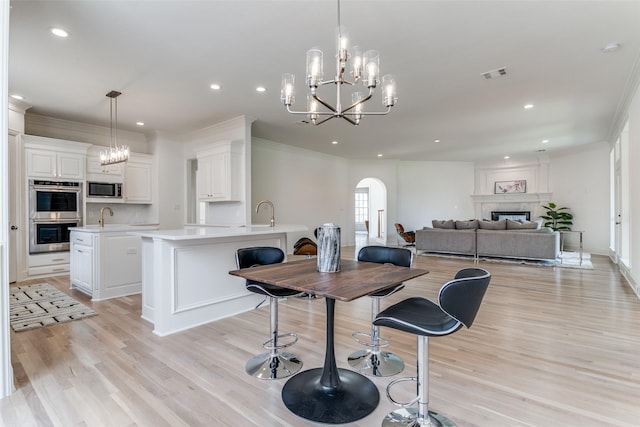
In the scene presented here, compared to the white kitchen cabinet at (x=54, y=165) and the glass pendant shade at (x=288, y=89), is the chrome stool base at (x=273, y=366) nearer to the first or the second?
the glass pendant shade at (x=288, y=89)

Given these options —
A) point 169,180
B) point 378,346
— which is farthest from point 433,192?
point 378,346

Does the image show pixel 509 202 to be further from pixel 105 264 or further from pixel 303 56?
pixel 105 264

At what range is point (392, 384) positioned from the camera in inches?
78.7

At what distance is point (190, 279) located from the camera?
322 cm

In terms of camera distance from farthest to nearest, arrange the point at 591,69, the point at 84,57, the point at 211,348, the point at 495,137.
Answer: the point at 495,137 → the point at 591,69 → the point at 84,57 → the point at 211,348

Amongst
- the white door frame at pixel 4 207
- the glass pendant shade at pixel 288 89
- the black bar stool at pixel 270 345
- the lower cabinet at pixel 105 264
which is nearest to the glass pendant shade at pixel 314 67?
the glass pendant shade at pixel 288 89

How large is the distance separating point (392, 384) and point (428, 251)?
6689mm

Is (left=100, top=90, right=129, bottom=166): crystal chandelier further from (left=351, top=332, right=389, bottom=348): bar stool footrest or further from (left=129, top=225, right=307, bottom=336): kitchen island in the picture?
(left=351, top=332, right=389, bottom=348): bar stool footrest

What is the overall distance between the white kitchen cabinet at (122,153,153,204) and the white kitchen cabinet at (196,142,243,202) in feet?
5.31

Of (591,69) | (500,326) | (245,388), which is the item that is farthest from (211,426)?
(591,69)

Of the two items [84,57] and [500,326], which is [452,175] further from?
[84,57]

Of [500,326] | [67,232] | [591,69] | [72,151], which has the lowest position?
[500,326]

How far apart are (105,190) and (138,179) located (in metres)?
0.64

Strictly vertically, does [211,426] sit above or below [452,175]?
below
